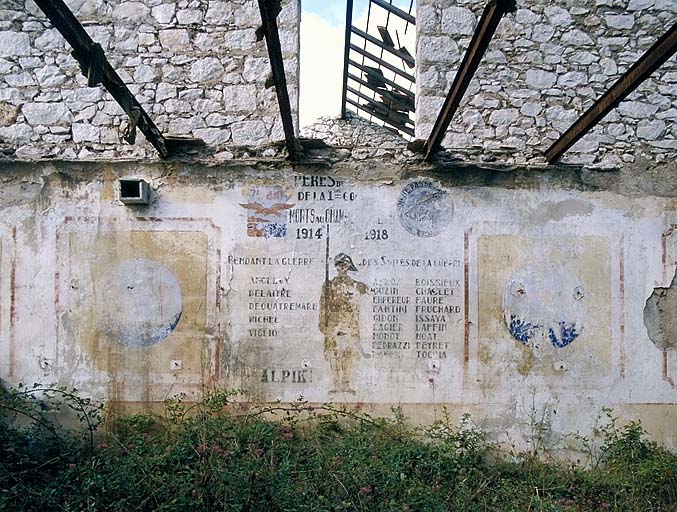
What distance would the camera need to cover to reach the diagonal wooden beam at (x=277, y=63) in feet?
12.6

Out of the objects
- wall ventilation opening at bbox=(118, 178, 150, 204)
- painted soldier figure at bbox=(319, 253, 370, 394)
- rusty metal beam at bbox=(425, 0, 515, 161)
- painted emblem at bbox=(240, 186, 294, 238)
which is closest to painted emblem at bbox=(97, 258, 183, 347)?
wall ventilation opening at bbox=(118, 178, 150, 204)

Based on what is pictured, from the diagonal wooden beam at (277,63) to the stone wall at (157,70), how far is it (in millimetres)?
436

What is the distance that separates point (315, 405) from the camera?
5715 millimetres

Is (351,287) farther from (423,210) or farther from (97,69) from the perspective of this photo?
(97,69)

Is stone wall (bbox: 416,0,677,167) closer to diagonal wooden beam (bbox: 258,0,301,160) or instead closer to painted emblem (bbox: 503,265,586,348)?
painted emblem (bbox: 503,265,586,348)

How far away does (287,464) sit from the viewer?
4734 mm

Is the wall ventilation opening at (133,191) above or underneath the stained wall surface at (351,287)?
above

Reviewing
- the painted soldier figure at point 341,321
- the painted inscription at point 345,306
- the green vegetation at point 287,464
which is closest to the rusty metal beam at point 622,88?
the painted inscription at point 345,306

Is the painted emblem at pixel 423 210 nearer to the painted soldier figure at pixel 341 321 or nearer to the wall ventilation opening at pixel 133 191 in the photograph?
the painted soldier figure at pixel 341 321

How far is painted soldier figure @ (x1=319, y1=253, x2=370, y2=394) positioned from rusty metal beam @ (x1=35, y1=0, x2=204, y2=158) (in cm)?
180

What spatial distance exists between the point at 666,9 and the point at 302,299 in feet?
14.4

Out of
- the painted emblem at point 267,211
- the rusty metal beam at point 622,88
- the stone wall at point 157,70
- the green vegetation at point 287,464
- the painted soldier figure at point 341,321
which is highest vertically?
the stone wall at point 157,70

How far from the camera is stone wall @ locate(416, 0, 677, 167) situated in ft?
19.6

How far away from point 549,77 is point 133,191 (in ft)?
13.2
